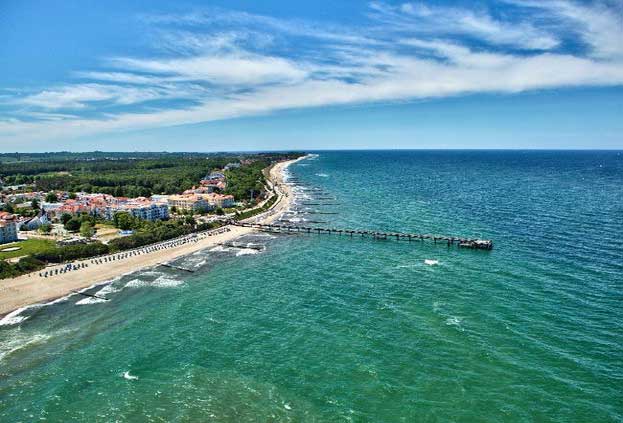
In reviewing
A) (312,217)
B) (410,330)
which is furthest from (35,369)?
(312,217)

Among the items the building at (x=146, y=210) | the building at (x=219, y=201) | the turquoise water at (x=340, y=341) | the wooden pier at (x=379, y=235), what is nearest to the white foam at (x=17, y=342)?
the turquoise water at (x=340, y=341)

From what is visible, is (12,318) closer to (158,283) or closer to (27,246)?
(158,283)

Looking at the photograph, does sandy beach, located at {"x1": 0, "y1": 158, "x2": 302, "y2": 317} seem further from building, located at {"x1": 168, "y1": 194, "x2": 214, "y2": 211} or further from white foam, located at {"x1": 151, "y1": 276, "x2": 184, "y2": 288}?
building, located at {"x1": 168, "y1": 194, "x2": 214, "y2": 211}

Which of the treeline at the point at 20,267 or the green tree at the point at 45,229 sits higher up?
the green tree at the point at 45,229

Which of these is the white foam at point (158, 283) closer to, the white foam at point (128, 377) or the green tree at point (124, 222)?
the white foam at point (128, 377)

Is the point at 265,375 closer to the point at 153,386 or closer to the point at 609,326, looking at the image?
the point at 153,386

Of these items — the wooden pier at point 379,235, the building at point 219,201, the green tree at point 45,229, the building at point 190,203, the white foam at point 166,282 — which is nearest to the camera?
the white foam at point 166,282
